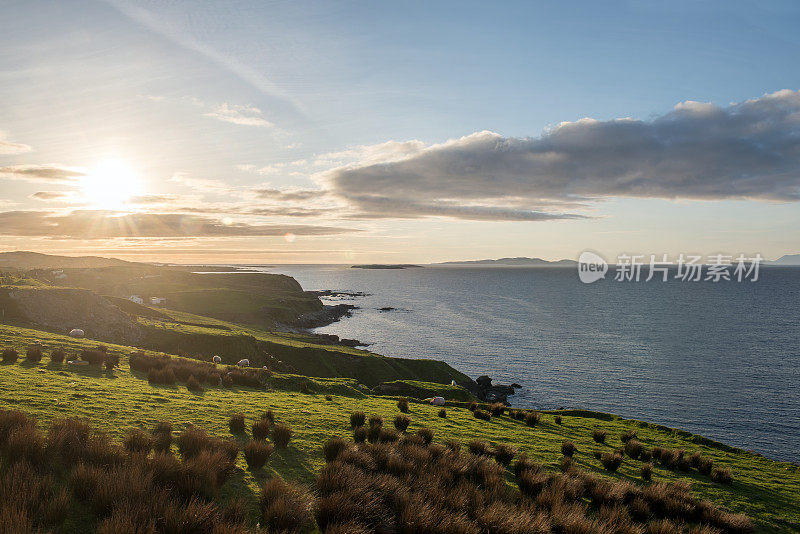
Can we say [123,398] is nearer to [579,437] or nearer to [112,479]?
[112,479]

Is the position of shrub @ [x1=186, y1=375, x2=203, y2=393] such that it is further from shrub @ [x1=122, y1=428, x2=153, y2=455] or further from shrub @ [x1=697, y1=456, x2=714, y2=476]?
shrub @ [x1=697, y1=456, x2=714, y2=476]

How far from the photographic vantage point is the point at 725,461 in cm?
2464

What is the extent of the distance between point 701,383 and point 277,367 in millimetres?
64124

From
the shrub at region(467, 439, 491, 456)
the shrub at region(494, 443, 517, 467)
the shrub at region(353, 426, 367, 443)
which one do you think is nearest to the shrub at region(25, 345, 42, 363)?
the shrub at region(353, 426, 367, 443)

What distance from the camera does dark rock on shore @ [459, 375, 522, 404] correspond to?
57.4m

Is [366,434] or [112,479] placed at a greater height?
[112,479]

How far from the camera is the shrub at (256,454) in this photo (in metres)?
10.7

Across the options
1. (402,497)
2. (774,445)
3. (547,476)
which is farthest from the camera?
(774,445)

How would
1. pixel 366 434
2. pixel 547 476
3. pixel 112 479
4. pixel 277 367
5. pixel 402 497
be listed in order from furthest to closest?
pixel 277 367 → pixel 366 434 → pixel 547 476 → pixel 402 497 → pixel 112 479

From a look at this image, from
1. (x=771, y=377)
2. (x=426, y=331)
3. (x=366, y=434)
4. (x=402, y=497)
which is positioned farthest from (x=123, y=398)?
(x=426, y=331)

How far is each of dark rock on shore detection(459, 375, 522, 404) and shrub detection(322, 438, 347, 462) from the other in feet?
154

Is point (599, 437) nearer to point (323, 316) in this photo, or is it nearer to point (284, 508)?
point (284, 508)

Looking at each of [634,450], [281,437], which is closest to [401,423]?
[281,437]

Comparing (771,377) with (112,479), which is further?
(771,377)
